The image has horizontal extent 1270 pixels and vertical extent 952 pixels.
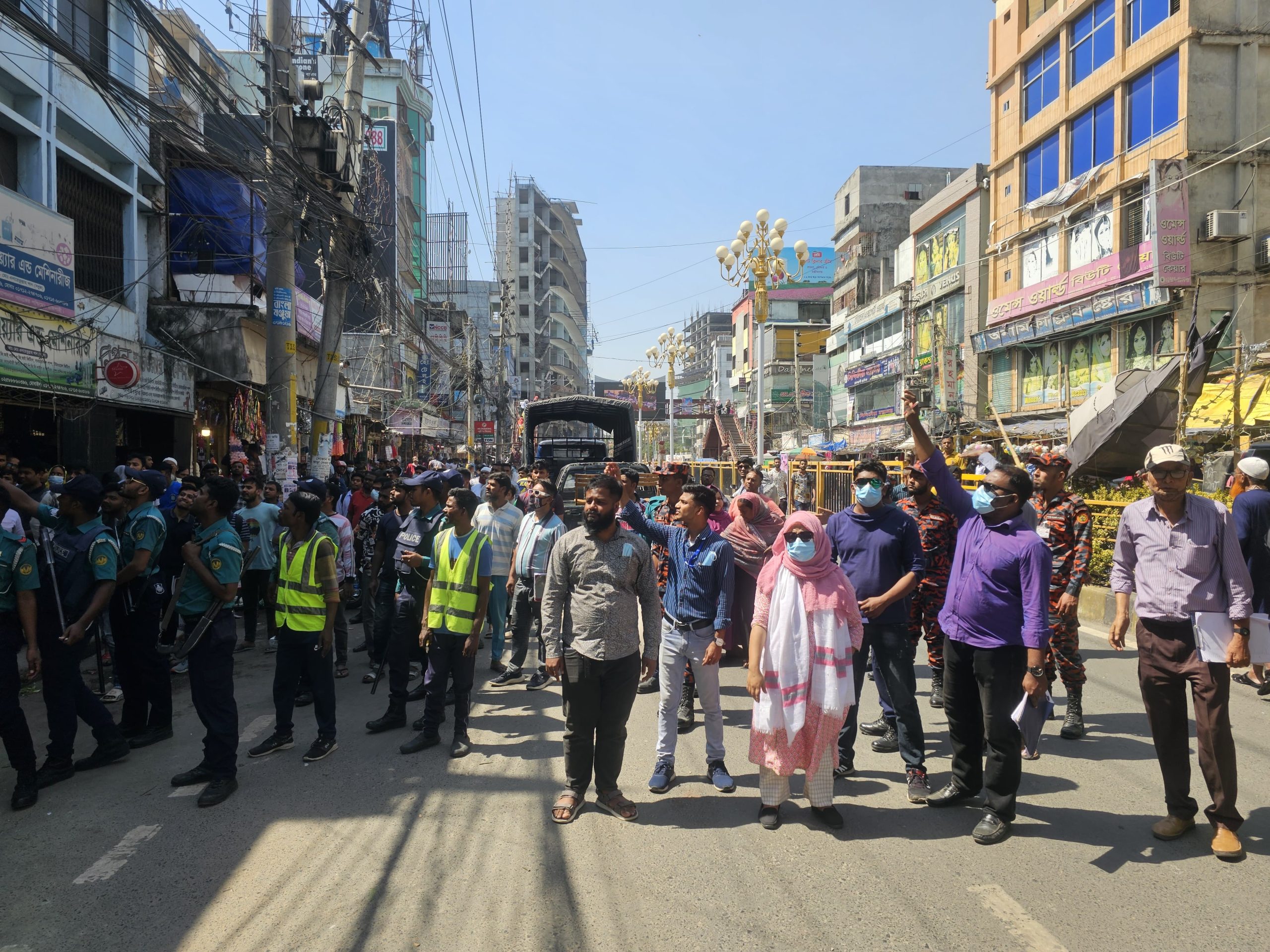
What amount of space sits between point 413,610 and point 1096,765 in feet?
15.1

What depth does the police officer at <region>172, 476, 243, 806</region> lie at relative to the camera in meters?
4.79

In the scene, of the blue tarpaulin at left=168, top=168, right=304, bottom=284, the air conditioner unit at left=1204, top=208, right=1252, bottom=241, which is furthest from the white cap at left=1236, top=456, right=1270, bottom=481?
the air conditioner unit at left=1204, top=208, right=1252, bottom=241

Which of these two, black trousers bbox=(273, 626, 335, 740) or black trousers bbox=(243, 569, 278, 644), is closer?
black trousers bbox=(273, 626, 335, 740)

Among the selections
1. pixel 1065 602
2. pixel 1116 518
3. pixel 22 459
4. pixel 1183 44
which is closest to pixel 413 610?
pixel 1065 602

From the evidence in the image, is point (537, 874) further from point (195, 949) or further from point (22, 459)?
point (22, 459)

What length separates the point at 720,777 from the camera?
4789 mm

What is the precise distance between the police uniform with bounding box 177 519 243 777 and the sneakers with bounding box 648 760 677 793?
2420 mm

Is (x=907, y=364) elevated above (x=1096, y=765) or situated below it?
above

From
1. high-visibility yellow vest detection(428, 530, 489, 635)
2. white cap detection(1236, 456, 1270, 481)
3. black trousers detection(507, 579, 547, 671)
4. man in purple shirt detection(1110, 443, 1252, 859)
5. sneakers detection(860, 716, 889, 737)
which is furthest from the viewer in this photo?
black trousers detection(507, 579, 547, 671)

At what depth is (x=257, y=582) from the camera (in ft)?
27.6

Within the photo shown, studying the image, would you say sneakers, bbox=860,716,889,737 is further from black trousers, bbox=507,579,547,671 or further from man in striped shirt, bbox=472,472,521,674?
man in striped shirt, bbox=472,472,521,674

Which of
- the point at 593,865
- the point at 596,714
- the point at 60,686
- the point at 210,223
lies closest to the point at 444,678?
the point at 596,714

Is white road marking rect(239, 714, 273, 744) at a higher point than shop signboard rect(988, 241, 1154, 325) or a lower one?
lower

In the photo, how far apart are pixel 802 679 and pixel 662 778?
1127 millimetres
